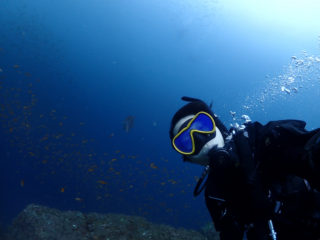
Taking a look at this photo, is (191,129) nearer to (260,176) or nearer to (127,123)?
(260,176)

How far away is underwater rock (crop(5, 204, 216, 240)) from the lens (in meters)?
6.54

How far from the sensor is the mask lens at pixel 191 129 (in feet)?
7.00

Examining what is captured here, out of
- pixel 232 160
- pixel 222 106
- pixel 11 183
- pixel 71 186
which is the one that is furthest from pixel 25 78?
pixel 222 106

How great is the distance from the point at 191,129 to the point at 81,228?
6172 mm

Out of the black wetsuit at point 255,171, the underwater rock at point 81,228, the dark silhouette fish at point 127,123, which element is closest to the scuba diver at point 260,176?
the black wetsuit at point 255,171

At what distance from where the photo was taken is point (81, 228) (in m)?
6.84

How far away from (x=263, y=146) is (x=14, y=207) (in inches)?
910

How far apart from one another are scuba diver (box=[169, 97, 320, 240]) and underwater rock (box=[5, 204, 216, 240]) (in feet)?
17.6

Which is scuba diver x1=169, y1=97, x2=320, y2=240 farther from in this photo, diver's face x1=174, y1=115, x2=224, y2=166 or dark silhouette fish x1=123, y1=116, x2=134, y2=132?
dark silhouette fish x1=123, y1=116, x2=134, y2=132

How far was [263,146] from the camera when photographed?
1780 millimetres

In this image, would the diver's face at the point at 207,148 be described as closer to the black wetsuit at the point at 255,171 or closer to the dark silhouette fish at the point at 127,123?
the black wetsuit at the point at 255,171

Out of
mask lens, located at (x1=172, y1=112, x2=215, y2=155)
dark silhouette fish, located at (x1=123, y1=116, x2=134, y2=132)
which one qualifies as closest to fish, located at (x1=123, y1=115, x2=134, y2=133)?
dark silhouette fish, located at (x1=123, y1=116, x2=134, y2=132)

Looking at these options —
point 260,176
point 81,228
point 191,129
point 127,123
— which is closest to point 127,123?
point 127,123

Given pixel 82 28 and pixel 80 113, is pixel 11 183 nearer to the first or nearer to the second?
pixel 80 113
